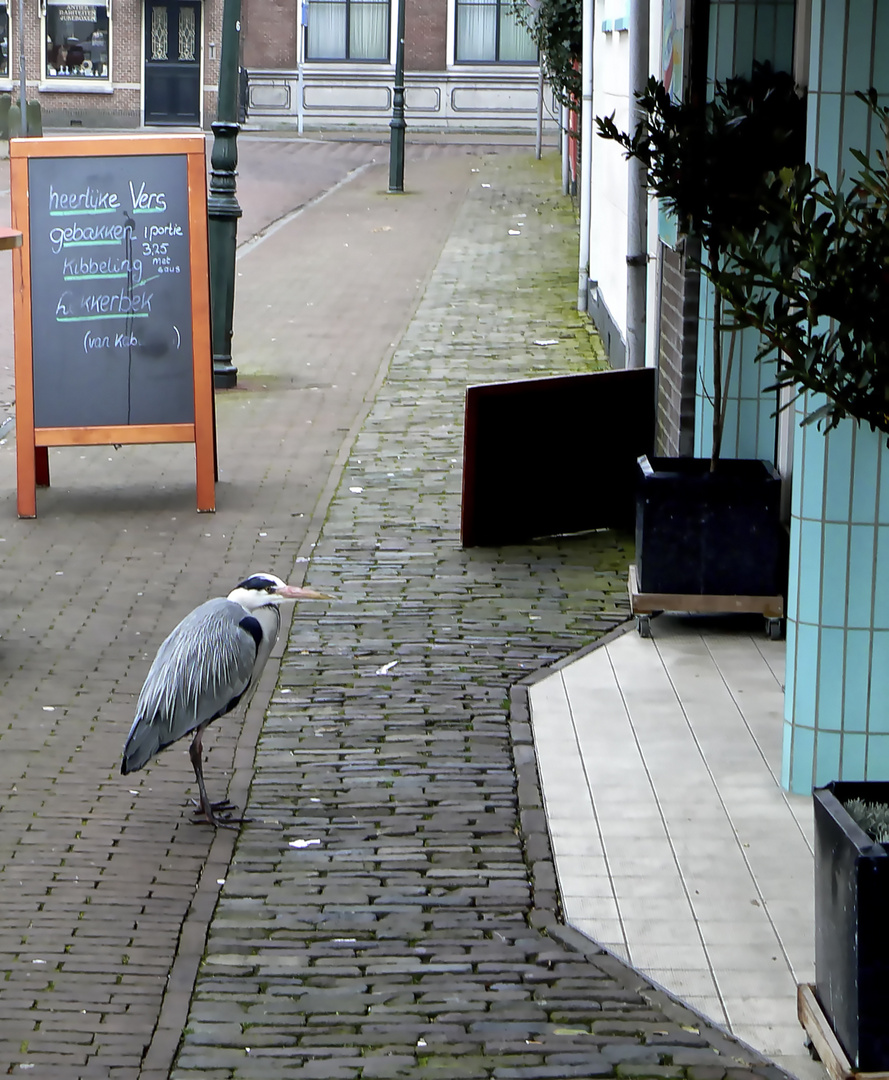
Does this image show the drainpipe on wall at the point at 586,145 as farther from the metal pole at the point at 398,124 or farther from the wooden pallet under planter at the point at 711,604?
the metal pole at the point at 398,124

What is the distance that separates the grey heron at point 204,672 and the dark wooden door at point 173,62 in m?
43.5

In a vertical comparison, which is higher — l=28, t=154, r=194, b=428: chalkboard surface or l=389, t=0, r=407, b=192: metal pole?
l=389, t=0, r=407, b=192: metal pole

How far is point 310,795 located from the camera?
6270 mm

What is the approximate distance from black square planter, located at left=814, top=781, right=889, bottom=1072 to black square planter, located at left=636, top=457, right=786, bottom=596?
12.1ft

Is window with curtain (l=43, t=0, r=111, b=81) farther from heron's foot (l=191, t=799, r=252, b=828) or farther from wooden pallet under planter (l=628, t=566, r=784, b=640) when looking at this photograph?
heron's foot (l=191, t=799, r=252, b=828)

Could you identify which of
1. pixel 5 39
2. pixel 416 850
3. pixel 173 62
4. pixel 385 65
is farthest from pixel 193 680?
pixel 5 39

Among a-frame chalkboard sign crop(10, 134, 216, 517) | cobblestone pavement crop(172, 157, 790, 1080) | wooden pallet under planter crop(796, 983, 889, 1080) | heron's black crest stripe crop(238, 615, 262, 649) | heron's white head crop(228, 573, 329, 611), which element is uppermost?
a-frame chalkboard sign crop(10, 134, 216, 517)

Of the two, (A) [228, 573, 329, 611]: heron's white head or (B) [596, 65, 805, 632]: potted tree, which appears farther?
(B) [596, 65, 805, 632]: potted tree

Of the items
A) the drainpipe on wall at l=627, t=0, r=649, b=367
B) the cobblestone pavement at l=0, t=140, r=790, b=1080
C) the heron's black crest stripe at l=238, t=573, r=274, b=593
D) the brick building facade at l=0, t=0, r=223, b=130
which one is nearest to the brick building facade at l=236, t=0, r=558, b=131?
the brick building facade at l=0, t=0, r=223, b=130

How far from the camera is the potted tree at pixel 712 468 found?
7.25m

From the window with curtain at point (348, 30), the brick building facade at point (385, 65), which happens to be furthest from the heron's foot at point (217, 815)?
the window with curtain at point (348, 30)

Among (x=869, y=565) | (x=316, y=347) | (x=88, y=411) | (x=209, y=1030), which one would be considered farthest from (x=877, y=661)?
(x=316, y=347)

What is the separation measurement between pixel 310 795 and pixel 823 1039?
255 cm

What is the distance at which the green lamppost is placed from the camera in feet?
44.0
